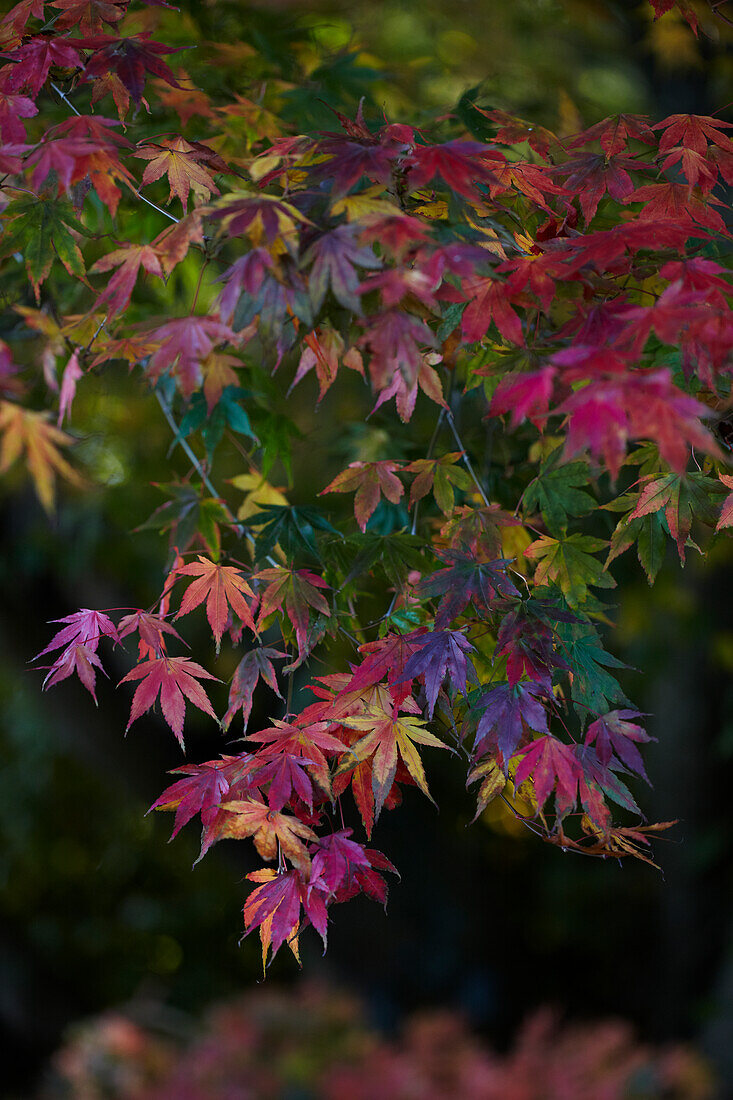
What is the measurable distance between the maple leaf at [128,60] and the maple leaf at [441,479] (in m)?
0.65

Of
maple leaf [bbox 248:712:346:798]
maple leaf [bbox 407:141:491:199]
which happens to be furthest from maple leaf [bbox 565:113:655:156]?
maple leaf [bbox 248:712:346:798]

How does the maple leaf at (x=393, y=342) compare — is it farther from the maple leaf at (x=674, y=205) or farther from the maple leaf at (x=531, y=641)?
the maple leaf at (x=674, y=205)

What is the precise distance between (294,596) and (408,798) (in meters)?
2.22

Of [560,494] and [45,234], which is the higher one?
[45,234]

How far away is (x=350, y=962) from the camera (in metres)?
3.21

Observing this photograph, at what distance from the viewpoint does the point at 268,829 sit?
44.3 inches

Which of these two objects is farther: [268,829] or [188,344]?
[268,829]

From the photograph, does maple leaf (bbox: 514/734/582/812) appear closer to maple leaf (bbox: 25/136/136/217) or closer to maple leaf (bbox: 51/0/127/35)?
maple leaf (bbox: 25/136/136/217)

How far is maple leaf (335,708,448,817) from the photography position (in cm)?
111

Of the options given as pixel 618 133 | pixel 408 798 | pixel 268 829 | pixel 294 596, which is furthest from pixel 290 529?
pixel 408 798

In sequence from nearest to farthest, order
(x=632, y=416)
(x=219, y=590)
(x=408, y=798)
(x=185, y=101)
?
(x=632, y=416) < (x=219, y=590) < (x=185, y=101) < (x=408, y=798)

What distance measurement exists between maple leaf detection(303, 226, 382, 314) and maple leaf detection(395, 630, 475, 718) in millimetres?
433

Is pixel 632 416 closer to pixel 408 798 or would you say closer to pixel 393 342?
pixel 393 342

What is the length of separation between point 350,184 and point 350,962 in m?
2.94
